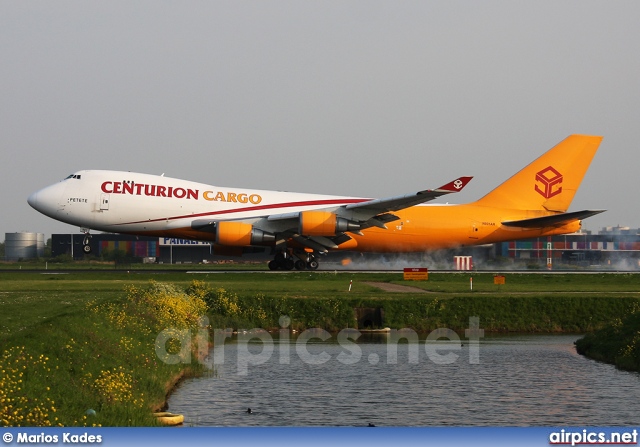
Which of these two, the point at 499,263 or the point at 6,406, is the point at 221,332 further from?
the point at 499,263

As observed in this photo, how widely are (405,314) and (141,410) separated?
20.3 metres

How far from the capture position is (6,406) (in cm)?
1429

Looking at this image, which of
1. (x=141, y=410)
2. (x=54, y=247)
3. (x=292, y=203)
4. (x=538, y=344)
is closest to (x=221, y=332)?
(x=538, y=344)

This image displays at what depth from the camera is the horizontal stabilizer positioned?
→ 54.6 m

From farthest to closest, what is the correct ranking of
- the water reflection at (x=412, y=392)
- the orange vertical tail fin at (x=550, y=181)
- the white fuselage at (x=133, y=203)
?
the orange vertical tail fin at (x=550, y=181)
the white fuselage at (x=133, y=203)
the water reflection at (x=412, y=392)

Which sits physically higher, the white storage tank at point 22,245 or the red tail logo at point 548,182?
the red tail logo at point 548,182

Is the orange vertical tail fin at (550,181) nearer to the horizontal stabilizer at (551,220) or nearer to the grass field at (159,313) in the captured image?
the horizontal stabilizer at (551,220)

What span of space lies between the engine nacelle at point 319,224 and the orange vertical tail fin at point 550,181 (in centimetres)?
1183

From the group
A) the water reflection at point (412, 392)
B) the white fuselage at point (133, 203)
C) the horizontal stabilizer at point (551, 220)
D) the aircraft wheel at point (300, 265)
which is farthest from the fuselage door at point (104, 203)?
the water reflection at point (412, 392)

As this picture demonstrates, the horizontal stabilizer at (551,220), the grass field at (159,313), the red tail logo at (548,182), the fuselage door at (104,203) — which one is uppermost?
the red tail logo at (548,182)

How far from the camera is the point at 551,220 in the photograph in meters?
56.3

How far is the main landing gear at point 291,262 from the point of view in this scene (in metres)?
55.4

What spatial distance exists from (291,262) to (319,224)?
4.99 metres

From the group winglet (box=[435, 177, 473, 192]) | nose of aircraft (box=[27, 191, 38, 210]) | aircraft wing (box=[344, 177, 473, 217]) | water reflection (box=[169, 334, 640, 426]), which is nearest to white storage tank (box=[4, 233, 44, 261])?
nose of aircraft (box=[27, 191, 38, 210])
